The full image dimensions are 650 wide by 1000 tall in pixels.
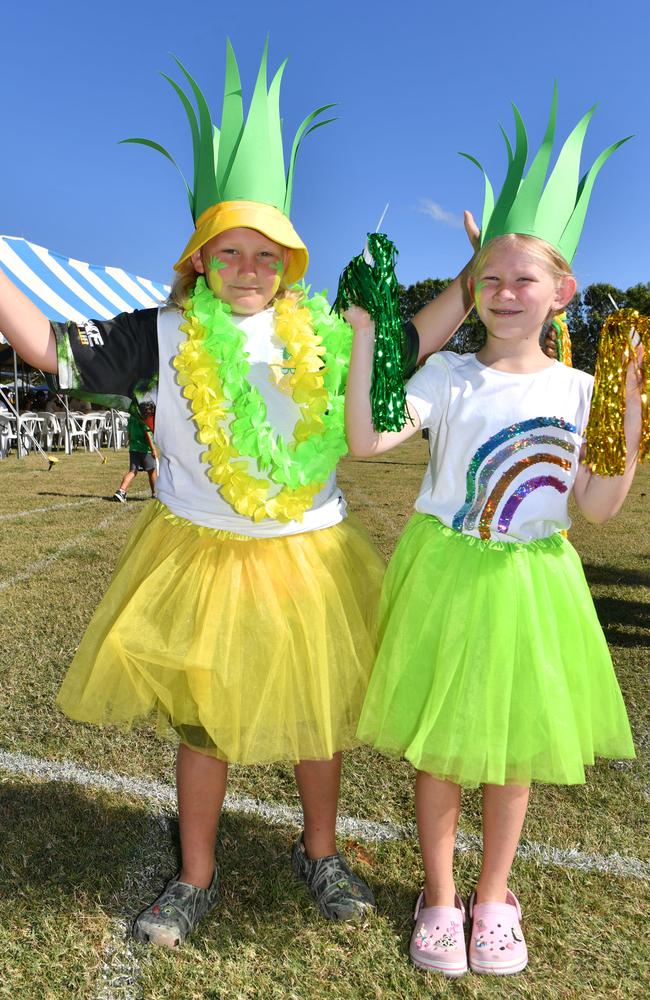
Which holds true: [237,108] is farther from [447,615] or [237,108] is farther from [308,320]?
[447,615]

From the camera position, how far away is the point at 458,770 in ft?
5.88

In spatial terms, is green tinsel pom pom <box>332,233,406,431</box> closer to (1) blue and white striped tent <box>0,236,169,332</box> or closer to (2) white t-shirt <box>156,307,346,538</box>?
(2) white t-shirt <box>156,307,346,538</box>

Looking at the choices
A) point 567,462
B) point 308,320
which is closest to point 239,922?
point 567,462

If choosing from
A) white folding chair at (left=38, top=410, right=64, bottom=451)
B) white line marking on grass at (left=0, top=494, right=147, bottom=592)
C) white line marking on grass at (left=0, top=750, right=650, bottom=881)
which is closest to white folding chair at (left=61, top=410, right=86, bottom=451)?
white folding chair at (left=38, top=410, right=64, bottom=451)

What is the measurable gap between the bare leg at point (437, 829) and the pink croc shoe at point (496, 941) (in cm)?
9

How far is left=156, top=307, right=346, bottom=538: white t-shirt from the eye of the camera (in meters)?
1.98

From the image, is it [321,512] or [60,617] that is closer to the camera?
[321,512]

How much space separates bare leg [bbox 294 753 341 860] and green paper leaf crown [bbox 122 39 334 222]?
1.54 metres

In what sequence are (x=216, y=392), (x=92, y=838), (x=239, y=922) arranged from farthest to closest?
(x=92, y=838), (x=239, y=922), (x=216, y=392)

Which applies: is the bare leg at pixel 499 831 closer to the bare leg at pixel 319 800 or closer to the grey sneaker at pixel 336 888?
the grey sneaker at pixel 336 888

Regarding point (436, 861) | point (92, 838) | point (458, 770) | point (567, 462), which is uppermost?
point (567, 462)

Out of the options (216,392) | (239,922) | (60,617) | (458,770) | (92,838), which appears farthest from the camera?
(60,617)

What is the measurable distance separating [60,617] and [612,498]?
3601 millimetres

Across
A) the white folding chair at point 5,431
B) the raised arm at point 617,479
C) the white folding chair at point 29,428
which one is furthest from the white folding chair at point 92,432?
the raised arm at point 617,479
